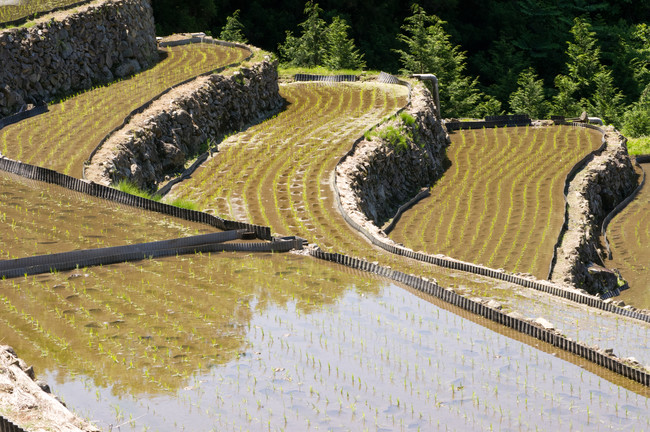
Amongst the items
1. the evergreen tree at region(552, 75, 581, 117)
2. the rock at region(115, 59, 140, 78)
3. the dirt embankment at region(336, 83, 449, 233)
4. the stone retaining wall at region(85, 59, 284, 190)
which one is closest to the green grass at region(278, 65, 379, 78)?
the stone retaining wall at region(85, 59, 284, 190)

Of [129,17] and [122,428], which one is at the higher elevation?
[129,17]

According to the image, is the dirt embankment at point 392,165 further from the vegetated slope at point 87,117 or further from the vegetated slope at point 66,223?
the vegetated slope at point 87,117

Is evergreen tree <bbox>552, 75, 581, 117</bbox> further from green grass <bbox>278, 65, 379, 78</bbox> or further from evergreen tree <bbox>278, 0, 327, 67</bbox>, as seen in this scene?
green grass <bbox>278, 65, 379, 78</bbox>

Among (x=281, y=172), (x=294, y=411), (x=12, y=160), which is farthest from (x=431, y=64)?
(x=294, y=411)

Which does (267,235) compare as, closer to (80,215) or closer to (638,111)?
(80,215)

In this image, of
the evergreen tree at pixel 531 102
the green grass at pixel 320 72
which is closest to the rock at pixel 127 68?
the green grass at pixel 320 72

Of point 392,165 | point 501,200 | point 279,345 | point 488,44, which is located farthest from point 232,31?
point 279,345

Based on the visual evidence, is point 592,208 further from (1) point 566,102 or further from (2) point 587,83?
(2) point 587,83
